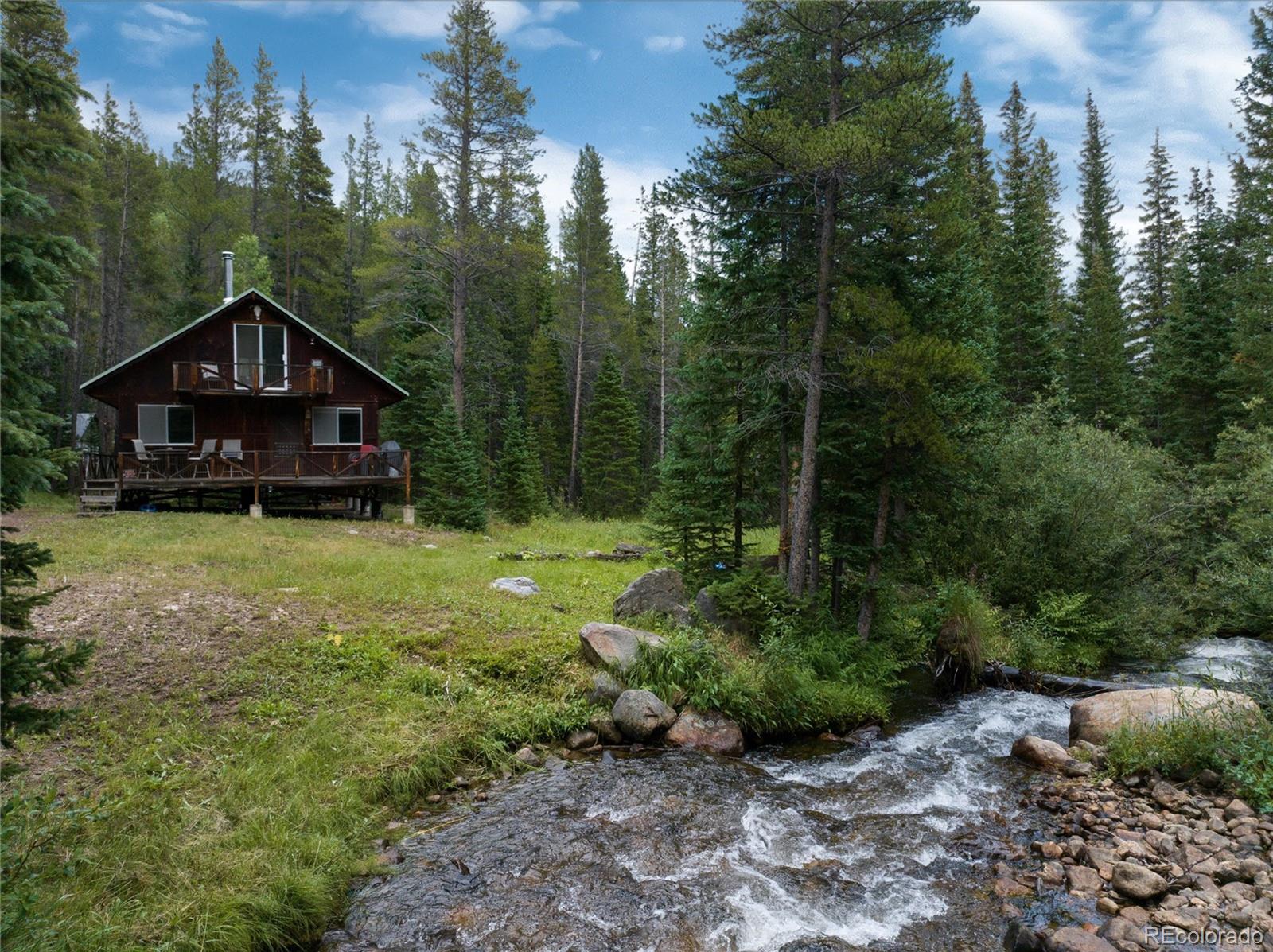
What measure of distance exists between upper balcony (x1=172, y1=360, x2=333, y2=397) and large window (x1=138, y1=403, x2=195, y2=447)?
43.6 inches

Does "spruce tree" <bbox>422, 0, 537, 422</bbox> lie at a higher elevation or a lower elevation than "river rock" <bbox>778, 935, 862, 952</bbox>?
higher

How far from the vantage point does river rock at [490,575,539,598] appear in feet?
44.3

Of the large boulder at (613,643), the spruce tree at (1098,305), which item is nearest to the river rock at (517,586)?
the large boulder at (613,643)

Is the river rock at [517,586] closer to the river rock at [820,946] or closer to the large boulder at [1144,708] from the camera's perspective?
the river rock at [820,946]

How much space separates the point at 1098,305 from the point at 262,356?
37.0 meters

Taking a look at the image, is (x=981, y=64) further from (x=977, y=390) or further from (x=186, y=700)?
(x=186, y=700)

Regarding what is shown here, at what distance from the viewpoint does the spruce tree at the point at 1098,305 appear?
3141 cm

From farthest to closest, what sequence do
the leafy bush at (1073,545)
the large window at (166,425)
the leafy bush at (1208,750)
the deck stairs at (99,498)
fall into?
the large window at (166,425)
the deck stairs at (99,498)
the leafy bush at (1073,545)
the leafy bush at (1208,750)

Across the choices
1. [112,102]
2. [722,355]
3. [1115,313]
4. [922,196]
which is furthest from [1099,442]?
[112,102]

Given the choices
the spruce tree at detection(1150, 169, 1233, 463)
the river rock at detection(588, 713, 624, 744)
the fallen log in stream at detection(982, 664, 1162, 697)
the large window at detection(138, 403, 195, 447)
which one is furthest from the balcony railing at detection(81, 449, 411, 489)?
the spruce tree at detection(1150, 169, 1233, 463)

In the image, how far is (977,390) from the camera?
1736 cm

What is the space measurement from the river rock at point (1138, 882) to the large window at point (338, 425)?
25.1m

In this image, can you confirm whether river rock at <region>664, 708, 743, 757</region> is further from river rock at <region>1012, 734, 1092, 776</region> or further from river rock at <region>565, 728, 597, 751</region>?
river rock at <region>1012, 734, 1092, 776</region>

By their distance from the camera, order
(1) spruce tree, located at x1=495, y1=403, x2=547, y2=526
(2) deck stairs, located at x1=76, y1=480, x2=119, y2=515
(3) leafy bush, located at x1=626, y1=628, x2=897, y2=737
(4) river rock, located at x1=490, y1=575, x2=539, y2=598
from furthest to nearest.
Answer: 1. (1) spruce tree, located at x1=495, y1=403, x2=547, y2=526
2. (2) deck stairs, located at x1=76, y1=480, x2=119, y2=515
3. (4) river rock, located at x1=490, y1=575, x2=539, y2=598
4. (3) leafy bush, located at x1=626, y1=628, x2=897, y2=737
